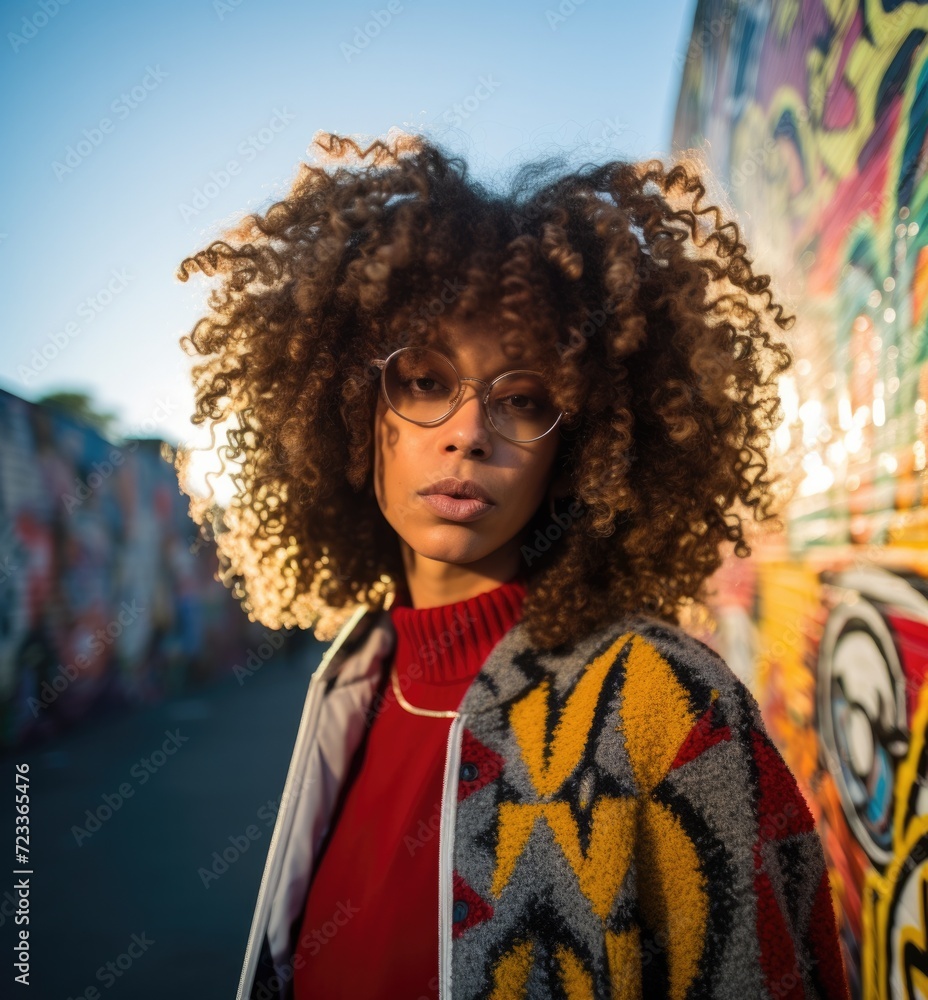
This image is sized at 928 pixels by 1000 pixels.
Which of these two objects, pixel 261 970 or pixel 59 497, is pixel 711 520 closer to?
pixel 261 970

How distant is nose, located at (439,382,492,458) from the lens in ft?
5.37

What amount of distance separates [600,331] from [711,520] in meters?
0.58

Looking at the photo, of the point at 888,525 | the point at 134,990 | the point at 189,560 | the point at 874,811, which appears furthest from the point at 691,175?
the point at 189,560

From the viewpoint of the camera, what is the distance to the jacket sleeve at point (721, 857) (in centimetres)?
126

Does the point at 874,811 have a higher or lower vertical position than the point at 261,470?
lower

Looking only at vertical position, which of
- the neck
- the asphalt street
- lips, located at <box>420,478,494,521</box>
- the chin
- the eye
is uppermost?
the eye

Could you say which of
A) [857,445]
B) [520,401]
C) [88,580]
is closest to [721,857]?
[520,401]

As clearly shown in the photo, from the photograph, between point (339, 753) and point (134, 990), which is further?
point (134, 990)

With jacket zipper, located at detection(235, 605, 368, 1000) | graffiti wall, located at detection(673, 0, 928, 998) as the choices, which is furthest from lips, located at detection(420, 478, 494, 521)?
graffiti wall, located at detection(673, 0, 928, 998)

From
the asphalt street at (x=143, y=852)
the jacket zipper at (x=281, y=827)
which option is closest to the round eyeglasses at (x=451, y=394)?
the jacket zipper at (x=281, y=827)

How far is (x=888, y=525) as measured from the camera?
193 cm

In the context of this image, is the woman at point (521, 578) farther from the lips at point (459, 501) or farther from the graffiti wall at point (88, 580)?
the graffiti wall at point (88, 580)

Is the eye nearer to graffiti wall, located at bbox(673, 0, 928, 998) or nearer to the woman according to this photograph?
the woman

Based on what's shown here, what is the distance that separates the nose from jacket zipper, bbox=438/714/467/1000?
59cm
